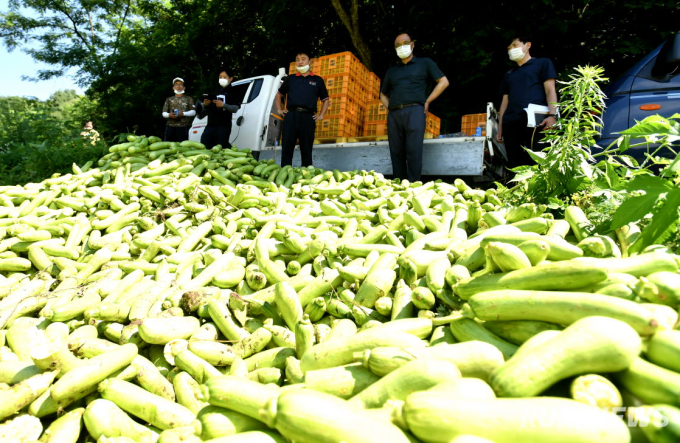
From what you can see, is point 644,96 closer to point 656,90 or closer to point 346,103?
point 656,90

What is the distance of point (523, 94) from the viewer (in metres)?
5.63

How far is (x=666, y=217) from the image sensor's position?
1906mm

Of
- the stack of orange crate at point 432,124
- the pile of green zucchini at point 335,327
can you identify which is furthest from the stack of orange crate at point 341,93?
the pile of green zucchini at point 335,327

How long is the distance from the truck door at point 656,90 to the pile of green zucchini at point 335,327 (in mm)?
2995

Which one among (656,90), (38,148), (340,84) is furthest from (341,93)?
(38,148)

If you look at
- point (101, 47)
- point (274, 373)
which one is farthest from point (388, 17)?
point (101, 47)

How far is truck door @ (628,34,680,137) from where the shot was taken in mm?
5125

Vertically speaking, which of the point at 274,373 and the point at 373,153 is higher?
the point at 373,153

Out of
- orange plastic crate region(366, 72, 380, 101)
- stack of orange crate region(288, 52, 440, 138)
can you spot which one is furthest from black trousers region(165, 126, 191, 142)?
orange plastic crate region(366, 72, 380, 101)

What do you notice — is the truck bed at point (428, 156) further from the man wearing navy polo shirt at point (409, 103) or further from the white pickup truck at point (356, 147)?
the man wearing navy polo shirt at point (409, 103)

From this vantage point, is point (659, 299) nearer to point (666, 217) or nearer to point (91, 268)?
point (666, 217)

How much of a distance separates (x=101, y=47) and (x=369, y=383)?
26028mm

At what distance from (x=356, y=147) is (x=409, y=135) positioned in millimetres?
1418

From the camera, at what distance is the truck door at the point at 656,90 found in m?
5.12
